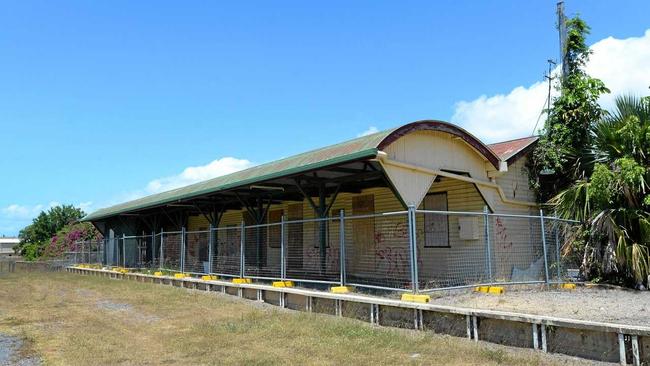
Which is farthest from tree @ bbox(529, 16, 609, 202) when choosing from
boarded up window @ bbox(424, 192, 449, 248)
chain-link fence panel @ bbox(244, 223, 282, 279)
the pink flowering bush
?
the pink flowering bush

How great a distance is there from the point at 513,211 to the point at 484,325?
→ 8.29m

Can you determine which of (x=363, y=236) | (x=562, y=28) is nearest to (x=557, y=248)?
(x=363, y=236)

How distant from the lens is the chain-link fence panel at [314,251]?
43.0 feet

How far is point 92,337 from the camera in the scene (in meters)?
8.38

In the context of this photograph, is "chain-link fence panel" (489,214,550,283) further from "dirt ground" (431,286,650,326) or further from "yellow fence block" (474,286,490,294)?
"yellow fence block" (474,286,490,294)

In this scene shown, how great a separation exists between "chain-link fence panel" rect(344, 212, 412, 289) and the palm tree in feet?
12.7

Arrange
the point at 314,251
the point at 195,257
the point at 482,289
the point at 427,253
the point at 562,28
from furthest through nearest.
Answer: the point at 195,257
the point at 562,28
the point at 314,251
the point at 427,253
the point at 482,289

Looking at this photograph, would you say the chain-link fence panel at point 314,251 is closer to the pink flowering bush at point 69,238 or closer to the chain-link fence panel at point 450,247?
the chain-link fence panel at point 450,247

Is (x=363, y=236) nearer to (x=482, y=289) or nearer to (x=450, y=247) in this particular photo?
(x=450, y=247)

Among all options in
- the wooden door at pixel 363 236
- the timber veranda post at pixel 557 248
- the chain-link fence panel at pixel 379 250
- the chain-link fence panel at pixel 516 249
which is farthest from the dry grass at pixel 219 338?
the chain-link fence panel at pixel 516 249

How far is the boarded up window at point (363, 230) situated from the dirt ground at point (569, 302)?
15.1ft

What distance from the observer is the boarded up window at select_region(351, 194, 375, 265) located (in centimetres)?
1509

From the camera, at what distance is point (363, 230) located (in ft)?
52.1

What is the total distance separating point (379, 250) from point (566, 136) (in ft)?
19.5
